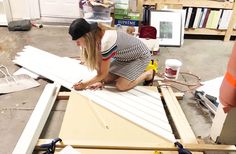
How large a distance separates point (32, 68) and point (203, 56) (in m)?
1.81

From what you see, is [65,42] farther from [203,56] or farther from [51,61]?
[203,56]

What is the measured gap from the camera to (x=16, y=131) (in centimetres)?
155

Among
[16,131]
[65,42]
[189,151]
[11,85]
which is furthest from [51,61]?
[189,151]

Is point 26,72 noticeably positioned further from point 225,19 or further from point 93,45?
point 225,19

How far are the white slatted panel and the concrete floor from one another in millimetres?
143

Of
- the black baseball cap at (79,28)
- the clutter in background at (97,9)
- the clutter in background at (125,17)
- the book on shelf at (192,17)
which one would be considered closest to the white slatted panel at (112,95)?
the black baseball cap at (79,28)

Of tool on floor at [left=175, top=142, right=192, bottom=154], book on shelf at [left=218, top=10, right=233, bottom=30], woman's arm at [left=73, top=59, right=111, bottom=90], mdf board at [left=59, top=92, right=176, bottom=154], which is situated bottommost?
tool on floor at [left=175, top=142, right=192, bottom=154]

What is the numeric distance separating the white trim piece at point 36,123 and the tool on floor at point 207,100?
1083 millimetres

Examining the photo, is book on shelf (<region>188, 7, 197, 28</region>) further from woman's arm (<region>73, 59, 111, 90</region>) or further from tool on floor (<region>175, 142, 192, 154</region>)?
tool on floor (<region>175, 142, 192, 154</region>)

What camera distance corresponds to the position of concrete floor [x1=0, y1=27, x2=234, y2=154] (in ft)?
5.29

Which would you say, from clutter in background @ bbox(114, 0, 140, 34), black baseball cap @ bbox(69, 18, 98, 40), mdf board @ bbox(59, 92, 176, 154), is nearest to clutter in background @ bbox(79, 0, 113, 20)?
clutter in background @ bbox(114, 0, 140, 34)

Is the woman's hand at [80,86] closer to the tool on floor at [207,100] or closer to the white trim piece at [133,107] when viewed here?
the white trim piece at [133,107]

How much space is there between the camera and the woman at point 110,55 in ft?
5.07

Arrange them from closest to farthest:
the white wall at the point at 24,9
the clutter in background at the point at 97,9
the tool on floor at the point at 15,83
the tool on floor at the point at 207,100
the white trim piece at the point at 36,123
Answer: the white trim piece at the point at 36,123 → the tool on floor at the point at 207,100 → the tool on floor at the point at 15,83 → the clutter in background at the point at 97,9 → the white wall at the point at 24,9
